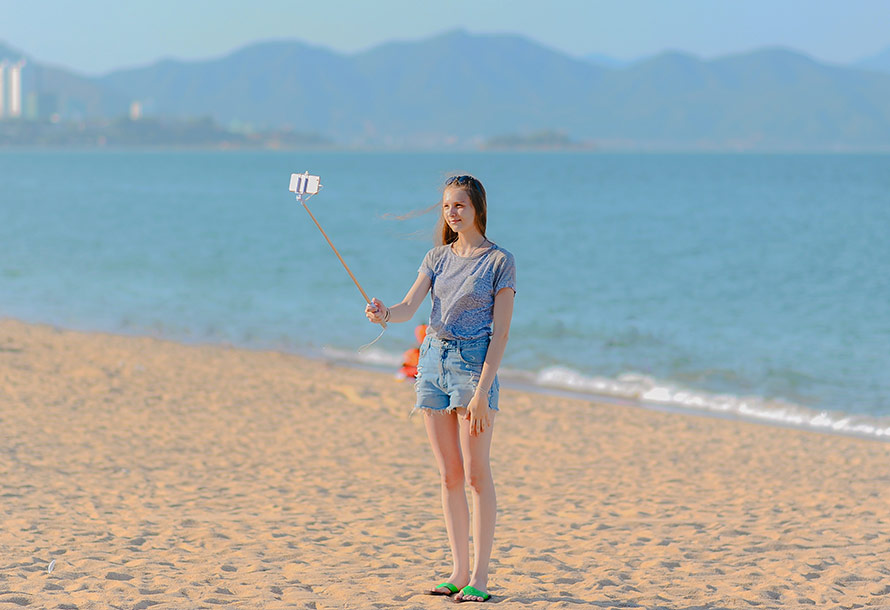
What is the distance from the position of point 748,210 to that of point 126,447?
154 ft

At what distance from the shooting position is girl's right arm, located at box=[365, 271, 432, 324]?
4094 mm

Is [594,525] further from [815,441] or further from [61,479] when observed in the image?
[815,441]

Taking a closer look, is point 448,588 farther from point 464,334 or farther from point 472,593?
point 464,334

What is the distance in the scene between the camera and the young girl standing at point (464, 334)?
4.03 m

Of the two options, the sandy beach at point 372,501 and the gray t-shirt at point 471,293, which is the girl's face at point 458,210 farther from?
the sandy beach at point 372,501

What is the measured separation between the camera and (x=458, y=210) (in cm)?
409

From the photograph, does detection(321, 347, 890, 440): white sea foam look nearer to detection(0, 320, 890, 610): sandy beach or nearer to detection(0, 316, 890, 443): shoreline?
detection(0, 316, 890, 443): shoreline

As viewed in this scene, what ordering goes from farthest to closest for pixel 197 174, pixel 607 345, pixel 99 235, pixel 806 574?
1. pixel 197 174
2. pixel 99 235
3. pixel 607 345
4. pixel 806 574

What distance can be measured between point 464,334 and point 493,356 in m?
0.16

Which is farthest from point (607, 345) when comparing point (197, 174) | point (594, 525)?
point (197, 174)

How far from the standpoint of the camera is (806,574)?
535 centimetres

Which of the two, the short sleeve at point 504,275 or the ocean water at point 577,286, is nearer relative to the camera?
the short sleeve at point 504,275

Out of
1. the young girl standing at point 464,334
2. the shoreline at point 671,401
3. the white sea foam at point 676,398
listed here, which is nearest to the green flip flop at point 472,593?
the young girl standing at point 464,334

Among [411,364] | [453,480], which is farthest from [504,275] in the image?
[411,364]
